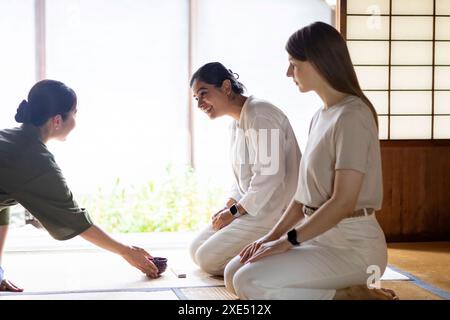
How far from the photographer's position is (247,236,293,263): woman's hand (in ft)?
8.43

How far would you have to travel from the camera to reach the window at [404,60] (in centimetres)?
497

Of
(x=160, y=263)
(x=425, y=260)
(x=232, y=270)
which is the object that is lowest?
(x=425, y=260)

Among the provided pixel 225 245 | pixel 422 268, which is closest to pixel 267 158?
pixel 225 245

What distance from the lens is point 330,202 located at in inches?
98.2

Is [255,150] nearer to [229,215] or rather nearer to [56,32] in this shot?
[229,215]

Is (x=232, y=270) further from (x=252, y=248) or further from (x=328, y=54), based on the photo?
(x=328, y=54)

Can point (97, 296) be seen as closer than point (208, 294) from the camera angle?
Yes

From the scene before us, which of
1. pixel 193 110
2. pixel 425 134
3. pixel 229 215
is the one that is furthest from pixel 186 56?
pixel 229 215

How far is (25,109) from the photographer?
10.2ft

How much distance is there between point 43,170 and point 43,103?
0.33 m

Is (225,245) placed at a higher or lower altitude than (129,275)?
higher

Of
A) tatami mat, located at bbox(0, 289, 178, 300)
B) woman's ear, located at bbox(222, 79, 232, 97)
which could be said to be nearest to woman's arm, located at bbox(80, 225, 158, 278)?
tatami mat, located at bbox(0, 289, 178, 300)

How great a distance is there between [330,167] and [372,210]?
0.77 ft
